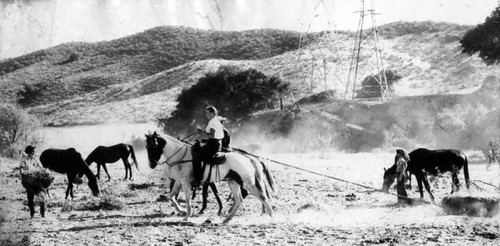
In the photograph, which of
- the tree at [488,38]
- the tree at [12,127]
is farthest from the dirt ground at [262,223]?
the tree at [488,38]

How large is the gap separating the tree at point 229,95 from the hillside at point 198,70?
8.74 m

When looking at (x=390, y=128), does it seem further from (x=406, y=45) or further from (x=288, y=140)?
(x=406, y=45)

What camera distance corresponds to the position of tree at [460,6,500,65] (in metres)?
46.2

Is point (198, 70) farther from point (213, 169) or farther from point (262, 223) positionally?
point (262, 223)

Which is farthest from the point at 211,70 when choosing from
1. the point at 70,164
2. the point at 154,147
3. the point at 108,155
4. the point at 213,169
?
the point at 213,169

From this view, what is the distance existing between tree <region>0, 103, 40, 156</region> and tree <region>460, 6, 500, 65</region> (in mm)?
37267

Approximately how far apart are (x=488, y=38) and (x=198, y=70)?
48.2m

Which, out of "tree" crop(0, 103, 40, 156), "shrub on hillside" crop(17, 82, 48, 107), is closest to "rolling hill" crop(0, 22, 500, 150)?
"shrub on hillside" crop(17, 82, 48, 107)

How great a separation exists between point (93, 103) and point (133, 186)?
62.6 meters

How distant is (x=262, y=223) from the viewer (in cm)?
1281

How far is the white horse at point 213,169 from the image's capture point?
13045 millimetres

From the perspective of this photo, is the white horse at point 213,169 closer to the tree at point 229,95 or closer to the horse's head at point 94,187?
the horse's head at point 94,187

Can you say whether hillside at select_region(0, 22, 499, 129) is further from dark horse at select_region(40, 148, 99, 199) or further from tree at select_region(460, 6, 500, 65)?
dark horse at select_region(40, 148, 99, 199)

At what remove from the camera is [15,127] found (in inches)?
1410
